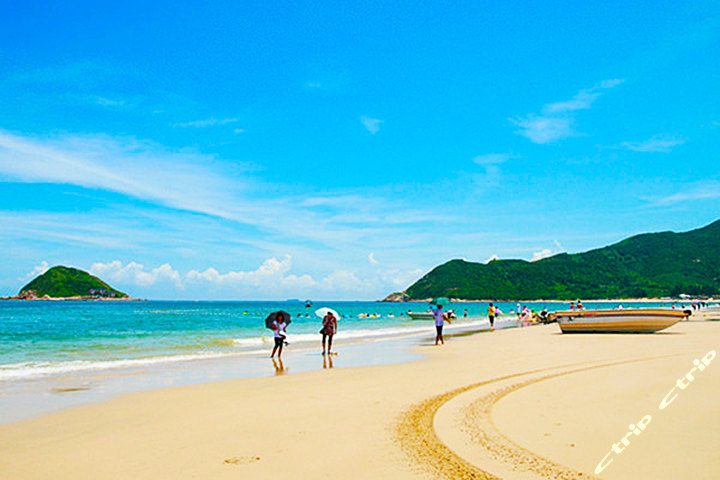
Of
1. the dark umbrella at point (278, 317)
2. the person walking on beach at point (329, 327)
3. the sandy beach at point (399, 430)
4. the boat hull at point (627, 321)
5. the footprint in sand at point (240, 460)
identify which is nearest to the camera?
the sandy beach at point (399, 430)

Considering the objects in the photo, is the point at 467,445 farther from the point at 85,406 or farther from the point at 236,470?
the point at 85,406

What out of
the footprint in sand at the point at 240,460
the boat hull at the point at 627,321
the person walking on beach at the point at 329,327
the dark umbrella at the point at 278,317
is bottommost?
the boat hull at the point at 627,321

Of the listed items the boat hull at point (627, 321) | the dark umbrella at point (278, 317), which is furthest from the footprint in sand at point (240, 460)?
the boat hull at point (627, 321)

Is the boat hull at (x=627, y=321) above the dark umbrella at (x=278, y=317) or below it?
below

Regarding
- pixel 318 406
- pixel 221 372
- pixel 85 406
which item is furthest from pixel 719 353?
pixel 85 406

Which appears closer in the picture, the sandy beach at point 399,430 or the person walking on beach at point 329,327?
the sandy beach at point 399,430

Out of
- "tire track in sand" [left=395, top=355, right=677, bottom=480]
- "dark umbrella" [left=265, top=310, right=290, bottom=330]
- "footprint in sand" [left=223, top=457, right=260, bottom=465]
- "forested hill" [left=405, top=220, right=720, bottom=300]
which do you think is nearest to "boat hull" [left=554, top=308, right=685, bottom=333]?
"dark umbrella" [left=265, top=310, right=290, bottom=330]

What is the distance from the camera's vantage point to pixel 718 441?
6.18 metres

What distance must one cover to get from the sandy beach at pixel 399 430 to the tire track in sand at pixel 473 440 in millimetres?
25

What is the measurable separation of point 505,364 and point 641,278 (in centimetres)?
19082

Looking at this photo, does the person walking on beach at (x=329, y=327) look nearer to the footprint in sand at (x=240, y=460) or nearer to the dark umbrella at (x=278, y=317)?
the dark umbrella at (x=278, y=317)

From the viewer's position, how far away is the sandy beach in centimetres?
568

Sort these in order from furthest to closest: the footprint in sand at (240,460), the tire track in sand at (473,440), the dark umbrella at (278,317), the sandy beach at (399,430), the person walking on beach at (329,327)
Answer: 1. the person walking on beach at (329,327)
2. the dark umbrella at (278,317)
3. the footprint in sand at (240,460)
4. the sandy beach at (399,430)
5. the tire track in sand at (473,440)

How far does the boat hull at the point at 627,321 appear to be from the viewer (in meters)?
27.7
